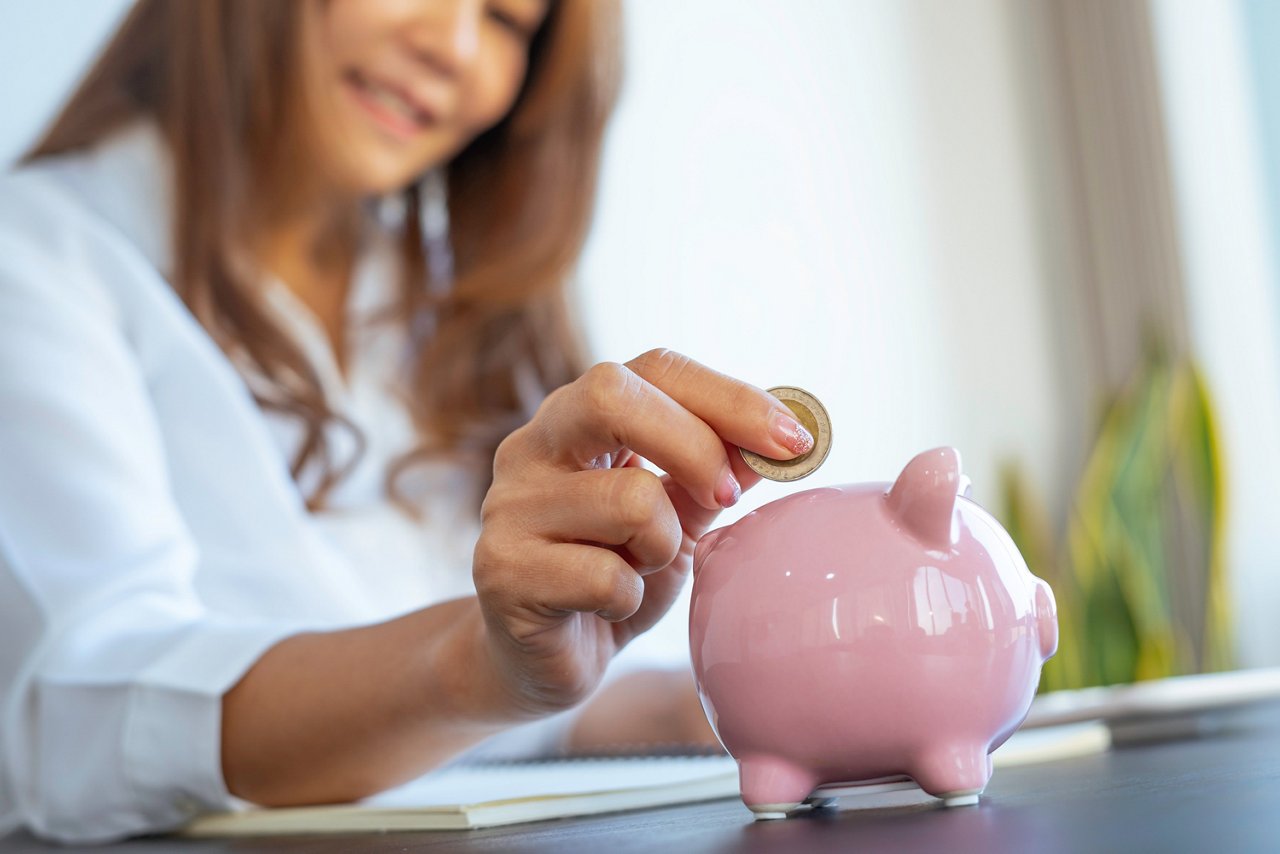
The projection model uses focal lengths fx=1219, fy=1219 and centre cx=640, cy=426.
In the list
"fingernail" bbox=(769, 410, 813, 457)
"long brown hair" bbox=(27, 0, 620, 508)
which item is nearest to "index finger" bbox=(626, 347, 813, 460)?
"fingernail" bbox=(769, 410, 813, 457)

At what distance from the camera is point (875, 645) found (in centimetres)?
43

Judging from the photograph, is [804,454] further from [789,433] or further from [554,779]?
[554,779]

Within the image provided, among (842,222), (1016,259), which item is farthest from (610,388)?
(1016,259)

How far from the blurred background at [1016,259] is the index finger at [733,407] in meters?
1.56

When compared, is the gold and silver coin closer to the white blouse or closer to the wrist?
the wrist

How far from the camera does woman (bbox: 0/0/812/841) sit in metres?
0.50

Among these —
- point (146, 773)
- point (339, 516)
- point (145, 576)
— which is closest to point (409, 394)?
point (339, 516)

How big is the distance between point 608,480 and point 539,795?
15cm

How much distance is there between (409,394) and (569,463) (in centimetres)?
96

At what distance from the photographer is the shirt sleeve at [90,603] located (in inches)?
26.6

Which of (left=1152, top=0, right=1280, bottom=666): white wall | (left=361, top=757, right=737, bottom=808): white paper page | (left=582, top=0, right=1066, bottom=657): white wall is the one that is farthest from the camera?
(left=1152, top=0, right=1280, bottom=666): white wall

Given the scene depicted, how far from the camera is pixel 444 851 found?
1.42 ft

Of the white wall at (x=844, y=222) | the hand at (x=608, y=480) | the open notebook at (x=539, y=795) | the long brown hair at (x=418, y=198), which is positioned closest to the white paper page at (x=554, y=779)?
the open notebook at (x=539, y=795)

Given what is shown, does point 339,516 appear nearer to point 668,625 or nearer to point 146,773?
point 146,773
